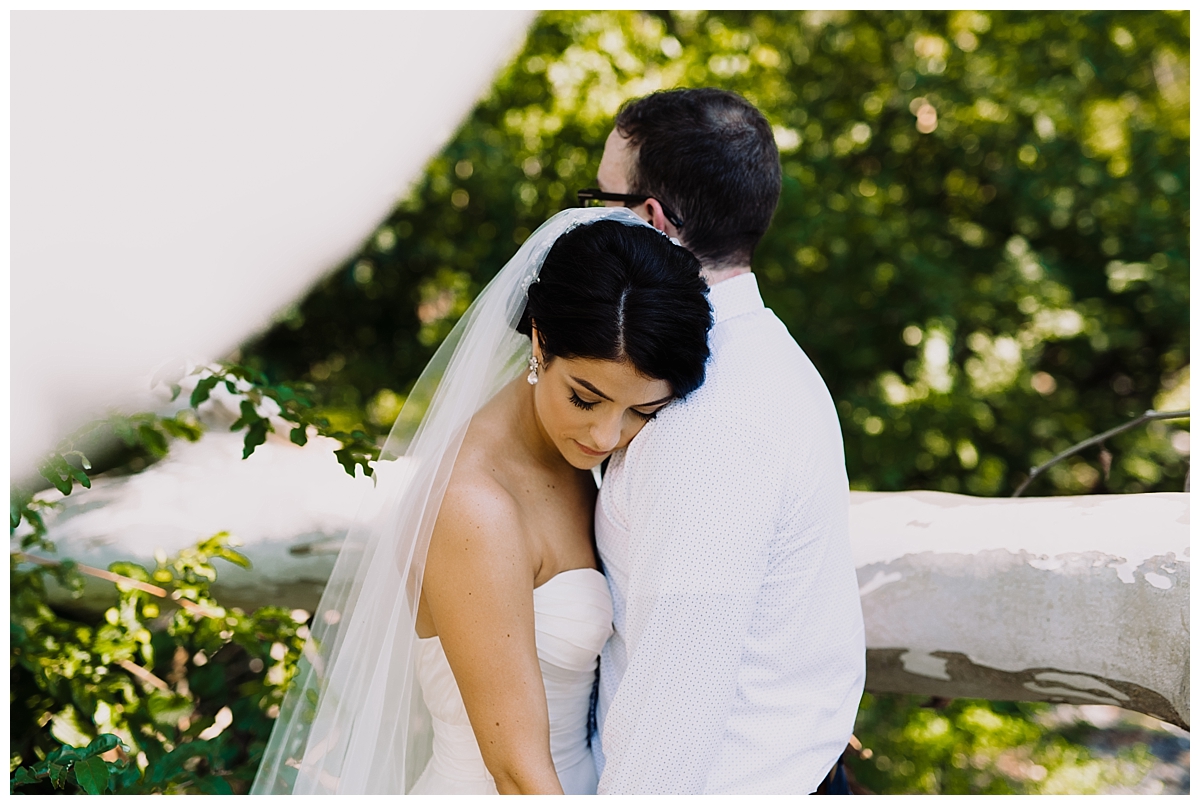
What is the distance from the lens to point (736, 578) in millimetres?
1494

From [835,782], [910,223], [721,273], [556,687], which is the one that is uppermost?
[721,273]

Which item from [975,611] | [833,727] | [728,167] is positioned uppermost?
[728,167]

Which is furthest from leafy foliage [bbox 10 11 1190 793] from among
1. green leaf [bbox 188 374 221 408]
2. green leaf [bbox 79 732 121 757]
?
green leaf [bbox 79 732 121 757]

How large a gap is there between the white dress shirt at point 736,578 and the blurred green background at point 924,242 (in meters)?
2.76

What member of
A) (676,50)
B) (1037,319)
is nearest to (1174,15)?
(1037,319)

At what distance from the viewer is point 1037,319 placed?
5.13 meters

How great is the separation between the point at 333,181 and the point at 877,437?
2962mm

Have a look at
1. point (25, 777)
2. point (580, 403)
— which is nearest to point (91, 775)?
point (25, 777)

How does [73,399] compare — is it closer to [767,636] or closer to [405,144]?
[767,636]

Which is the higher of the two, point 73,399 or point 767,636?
point 73,399

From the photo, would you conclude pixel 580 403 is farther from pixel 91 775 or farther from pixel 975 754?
pixel 975 754

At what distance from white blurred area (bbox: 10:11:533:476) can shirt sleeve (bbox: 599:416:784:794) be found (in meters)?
1.38

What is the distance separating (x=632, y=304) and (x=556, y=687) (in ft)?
2.84

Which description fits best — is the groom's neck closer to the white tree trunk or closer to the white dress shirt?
the white dress shirt
